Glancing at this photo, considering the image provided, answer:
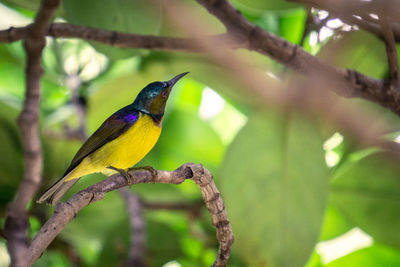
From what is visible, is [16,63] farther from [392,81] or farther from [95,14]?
[392,81]

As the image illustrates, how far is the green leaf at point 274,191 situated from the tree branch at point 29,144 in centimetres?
39

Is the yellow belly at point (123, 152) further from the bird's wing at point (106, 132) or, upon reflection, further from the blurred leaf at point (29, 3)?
the blurred leaf at point (29, 3)

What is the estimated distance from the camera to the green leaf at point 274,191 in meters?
0.98

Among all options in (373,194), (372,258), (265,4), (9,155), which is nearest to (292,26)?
(265,4)

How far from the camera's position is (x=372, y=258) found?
1.16 metres

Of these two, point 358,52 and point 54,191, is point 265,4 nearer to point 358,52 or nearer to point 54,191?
point 358,52

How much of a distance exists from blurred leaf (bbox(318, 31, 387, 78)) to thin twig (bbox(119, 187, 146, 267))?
509 millimetres

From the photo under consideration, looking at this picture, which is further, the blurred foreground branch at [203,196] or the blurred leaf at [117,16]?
the blurred leaf at [117,16]

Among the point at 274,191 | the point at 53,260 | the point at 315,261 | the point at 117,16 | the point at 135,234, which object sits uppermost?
the point at 117,16

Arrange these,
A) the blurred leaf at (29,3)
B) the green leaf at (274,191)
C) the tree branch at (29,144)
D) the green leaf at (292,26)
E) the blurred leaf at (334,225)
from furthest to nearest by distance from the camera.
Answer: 1. the green leaf at (292,26)
2. the blurred leaf at (334,225)
3. the blurred leaf at (29,3)
4. the green leaf at (274,191)
5. the tree branch at (29,144)

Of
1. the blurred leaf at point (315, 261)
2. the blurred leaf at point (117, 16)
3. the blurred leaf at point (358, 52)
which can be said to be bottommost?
the blurred leaf at point (315, 261)

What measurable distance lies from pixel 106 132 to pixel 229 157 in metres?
0.24

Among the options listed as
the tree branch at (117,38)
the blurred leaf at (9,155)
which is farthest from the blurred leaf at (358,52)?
the blurred leaf at (9,155)

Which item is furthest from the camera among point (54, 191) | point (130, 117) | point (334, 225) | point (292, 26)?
point (292, 26)
